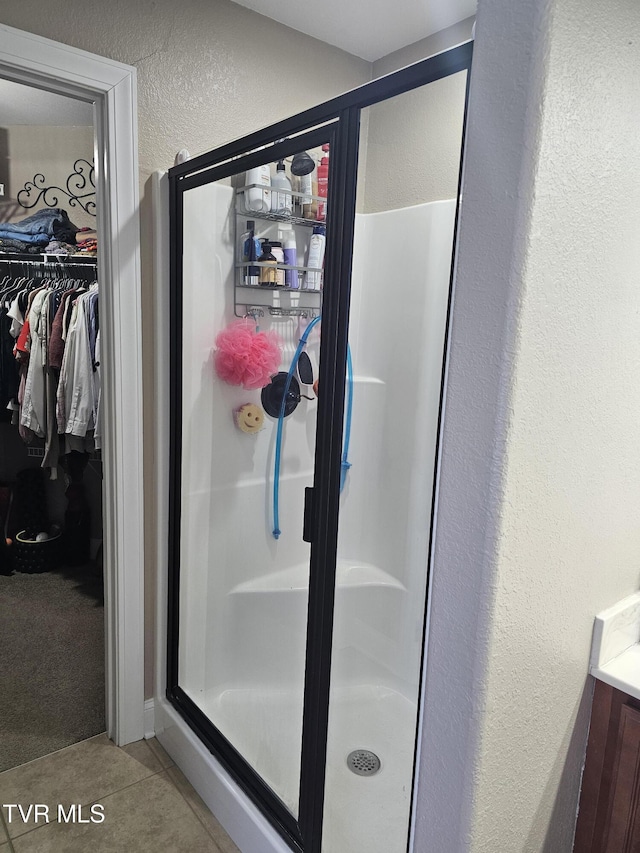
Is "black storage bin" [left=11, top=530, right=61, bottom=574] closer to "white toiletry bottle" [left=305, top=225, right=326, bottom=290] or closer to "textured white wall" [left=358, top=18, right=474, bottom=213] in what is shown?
"white toiletry bottle" [left=305, top=225, right=326, bottom=290]

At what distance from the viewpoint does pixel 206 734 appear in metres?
1.87

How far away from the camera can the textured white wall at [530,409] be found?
2.75 feet

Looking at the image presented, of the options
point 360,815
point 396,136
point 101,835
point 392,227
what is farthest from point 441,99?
point 101,835

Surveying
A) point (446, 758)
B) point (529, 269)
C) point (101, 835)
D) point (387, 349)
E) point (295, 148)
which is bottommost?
point (101, 835)

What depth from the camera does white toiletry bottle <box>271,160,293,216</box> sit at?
1.59m

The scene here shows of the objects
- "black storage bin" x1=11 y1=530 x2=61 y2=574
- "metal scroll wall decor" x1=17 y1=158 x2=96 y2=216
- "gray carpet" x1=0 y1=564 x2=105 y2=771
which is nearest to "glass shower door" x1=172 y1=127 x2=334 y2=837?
"gray carpet" x1=0 y1=564 x2=105 y2=771

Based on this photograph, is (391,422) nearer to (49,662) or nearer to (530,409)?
(530,409)

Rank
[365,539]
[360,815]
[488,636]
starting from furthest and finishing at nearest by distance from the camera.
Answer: [365,539], [360,815], [488,636]

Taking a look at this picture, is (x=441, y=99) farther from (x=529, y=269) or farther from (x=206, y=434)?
(x=206, y=434)

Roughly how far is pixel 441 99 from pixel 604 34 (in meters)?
0.31

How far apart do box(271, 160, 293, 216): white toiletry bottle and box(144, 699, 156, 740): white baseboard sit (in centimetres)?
172

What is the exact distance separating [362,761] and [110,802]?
0.84 m

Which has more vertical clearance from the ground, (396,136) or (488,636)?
(396,136)

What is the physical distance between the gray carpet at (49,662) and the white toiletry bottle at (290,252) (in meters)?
1.73
